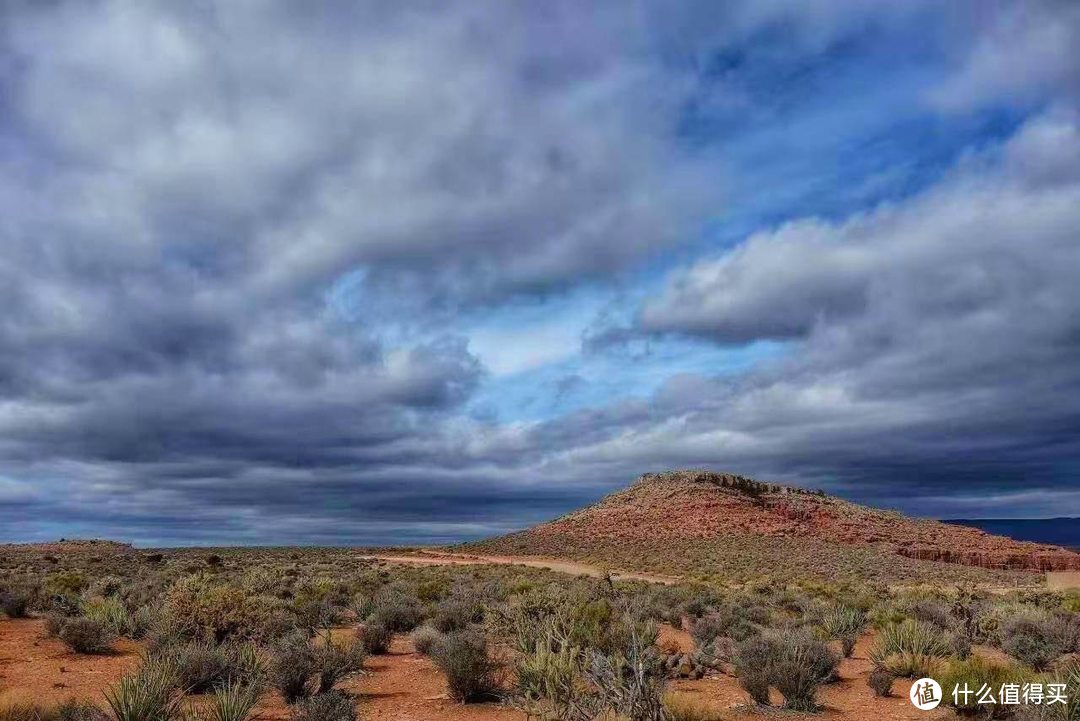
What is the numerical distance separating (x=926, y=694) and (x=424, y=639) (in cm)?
956

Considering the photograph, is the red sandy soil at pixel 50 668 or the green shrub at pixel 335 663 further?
the green shrub at pixel 335 663

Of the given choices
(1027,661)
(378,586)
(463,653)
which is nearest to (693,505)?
(378,586)

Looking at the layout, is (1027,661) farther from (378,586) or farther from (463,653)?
(378,586)

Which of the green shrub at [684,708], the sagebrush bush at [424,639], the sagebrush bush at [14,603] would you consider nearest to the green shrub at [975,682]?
the green shrub at [684,708]

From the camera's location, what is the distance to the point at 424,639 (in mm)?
16375

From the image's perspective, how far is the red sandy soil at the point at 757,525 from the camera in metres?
71.9

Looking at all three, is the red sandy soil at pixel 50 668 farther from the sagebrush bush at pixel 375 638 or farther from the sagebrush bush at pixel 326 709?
the sagebrush bush at pixel 375 638

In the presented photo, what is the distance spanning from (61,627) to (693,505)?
83081 millimetres

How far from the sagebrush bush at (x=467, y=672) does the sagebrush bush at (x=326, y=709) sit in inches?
88.1

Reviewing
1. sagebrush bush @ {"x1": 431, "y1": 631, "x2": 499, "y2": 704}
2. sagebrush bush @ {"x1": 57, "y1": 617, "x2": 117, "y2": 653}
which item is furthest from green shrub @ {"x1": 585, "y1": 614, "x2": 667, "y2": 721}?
sagebrush bush @ {"x1": 57, "y1": 617, "x2": 117, "y2": 653}

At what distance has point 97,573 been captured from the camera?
35.7m

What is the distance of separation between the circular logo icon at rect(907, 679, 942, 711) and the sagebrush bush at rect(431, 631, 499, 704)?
268 inches

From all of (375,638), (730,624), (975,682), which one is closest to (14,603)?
(375,638)

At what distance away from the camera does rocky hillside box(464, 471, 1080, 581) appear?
65.1 metres
